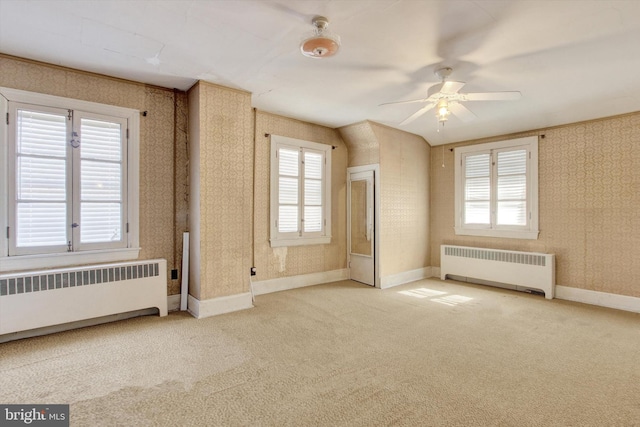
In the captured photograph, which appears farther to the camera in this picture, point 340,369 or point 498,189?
point 498,189

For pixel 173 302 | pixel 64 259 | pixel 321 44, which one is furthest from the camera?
pixel 173 302

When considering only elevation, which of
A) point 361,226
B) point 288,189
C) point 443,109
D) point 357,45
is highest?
point 357,45

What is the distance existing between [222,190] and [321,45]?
2320mm

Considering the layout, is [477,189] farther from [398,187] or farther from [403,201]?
[398,187]

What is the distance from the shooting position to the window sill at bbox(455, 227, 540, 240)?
529 cm

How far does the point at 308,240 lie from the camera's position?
549 cm

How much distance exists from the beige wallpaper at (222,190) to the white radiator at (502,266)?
388 cm

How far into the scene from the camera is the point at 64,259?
3430 mm

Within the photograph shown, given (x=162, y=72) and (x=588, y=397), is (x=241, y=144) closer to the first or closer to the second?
(x=162, y=72)

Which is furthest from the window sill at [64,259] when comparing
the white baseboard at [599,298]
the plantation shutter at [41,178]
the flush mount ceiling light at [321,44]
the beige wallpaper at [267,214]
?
the white baseboard at [599,298]

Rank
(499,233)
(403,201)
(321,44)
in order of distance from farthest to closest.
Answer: (403,201), (499,233), (321,44)

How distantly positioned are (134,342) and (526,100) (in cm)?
537

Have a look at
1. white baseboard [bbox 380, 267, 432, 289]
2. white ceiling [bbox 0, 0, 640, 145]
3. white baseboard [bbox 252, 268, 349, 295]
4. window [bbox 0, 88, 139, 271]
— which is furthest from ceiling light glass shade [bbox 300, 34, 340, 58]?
white baseboard [bbox 380, 267, 432, 289]

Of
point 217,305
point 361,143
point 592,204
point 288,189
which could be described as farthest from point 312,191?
point 592,204
